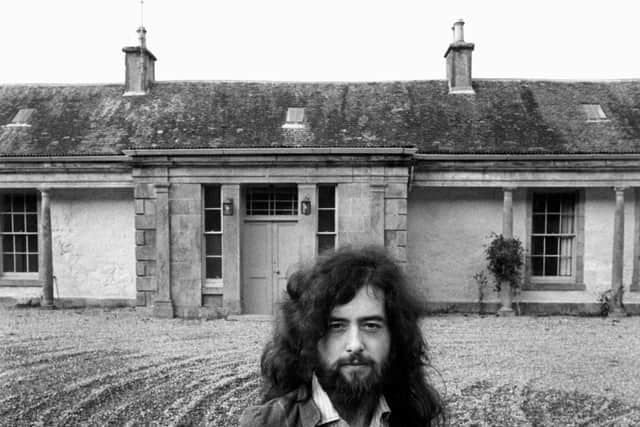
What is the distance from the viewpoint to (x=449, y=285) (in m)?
12.2

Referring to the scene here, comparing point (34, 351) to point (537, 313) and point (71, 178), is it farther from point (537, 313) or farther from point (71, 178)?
point (537, 313)

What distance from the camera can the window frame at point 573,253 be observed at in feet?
39.4

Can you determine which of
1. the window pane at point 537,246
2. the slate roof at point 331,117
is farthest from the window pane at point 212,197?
the window pane at point 537,246

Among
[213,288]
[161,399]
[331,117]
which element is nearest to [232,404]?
[161,399]

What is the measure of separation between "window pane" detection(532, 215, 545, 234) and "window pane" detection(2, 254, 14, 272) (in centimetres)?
1284

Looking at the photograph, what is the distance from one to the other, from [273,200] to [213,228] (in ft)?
4.69

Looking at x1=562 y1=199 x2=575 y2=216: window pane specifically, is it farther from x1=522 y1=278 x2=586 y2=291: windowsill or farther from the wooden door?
the wooden door

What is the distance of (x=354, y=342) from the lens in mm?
1713

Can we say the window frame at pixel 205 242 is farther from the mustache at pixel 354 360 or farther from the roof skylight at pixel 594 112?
the mustache at pixel 354 360

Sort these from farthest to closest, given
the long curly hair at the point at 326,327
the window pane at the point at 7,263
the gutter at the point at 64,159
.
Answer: the window pane at the point at 7,263, the gutter at the point at 64,159, the long curly hair at the point at 326,327

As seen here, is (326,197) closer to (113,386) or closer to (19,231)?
(113,386)

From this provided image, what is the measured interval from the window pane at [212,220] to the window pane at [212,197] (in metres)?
0.14

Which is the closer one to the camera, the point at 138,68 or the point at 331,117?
the point at 331,117

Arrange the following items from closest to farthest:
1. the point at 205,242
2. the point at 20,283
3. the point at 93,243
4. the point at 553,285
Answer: the point at 205,242 < the point at 553,285 < the point at 93,243 < the point at 20,283
